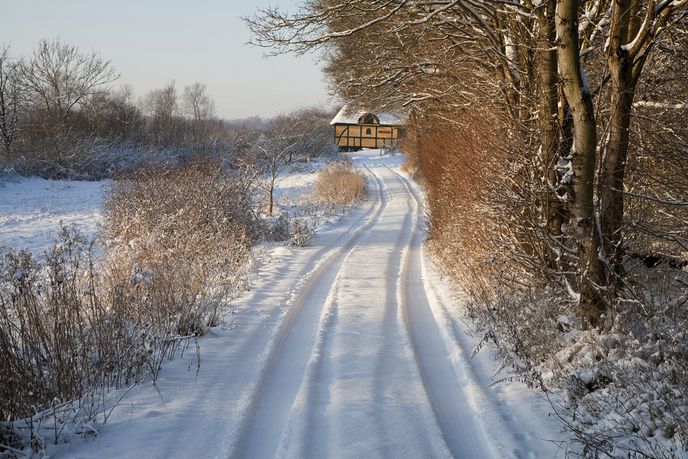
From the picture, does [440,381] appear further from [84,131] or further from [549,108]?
[84,131]

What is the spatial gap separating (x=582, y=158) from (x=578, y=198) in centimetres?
38

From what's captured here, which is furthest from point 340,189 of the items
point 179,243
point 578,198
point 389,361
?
point 578,198

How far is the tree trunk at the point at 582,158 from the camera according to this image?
16.3ft

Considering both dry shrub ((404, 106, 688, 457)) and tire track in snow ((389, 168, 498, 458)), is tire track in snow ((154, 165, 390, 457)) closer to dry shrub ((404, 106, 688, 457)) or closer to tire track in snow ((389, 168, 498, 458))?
tire track in snow ((389, 168, 498, 458))

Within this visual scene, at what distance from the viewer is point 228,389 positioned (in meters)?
4.73

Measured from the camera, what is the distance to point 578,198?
5164mm

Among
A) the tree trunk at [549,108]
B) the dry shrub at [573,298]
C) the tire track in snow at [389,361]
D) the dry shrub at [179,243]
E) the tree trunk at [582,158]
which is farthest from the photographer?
the tree trunk at [549,108]

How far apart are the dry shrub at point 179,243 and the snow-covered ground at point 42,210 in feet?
5.98

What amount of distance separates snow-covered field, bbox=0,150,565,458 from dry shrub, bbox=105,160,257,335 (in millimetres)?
507

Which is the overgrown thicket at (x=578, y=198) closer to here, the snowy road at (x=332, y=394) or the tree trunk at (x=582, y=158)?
the tree trunk at (x=582, y=158)

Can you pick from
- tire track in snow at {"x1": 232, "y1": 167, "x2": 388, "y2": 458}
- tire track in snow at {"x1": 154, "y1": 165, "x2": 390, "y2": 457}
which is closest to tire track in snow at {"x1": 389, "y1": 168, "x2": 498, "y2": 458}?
tire track in snow at {"x1": 232, "y1": 167, "x2": 388, "y2": 458}

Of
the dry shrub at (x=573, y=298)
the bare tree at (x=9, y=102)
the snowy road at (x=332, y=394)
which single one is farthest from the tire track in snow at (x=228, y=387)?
the bare tree at (x=9, y=102)

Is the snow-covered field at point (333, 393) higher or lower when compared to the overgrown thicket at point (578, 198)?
lower

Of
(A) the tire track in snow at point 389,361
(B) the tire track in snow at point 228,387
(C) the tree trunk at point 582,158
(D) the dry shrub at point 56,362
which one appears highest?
(C) the tree trunk at point 582,158
